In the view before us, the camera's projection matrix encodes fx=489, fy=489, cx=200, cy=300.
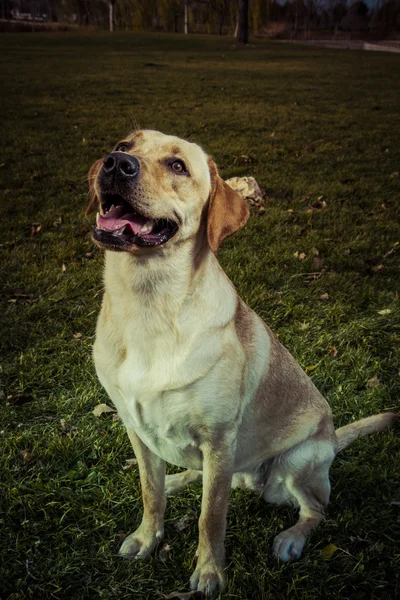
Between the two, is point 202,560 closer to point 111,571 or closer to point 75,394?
point 111,571

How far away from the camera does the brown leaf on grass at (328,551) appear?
2.48 meters

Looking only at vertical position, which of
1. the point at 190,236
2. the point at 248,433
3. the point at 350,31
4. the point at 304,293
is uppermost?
the point at 350,31

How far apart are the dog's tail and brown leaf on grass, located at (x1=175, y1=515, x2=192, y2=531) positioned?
972 millimetres

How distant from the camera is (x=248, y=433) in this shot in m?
2.41

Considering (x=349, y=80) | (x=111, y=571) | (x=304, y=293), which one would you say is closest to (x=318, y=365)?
(x=304, y=293)

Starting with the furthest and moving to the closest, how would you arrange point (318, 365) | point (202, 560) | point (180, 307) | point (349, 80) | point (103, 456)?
1. point (349, 80)
2. point (318, 365)
3. point (103, 456)
4. point (202, 560)
5. point (180, 307)

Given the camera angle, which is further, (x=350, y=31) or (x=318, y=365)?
(x=350, y=31)

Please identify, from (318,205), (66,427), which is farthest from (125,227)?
(318,205)

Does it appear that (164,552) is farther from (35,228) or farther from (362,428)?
(35,228)

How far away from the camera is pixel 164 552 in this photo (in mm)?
2545

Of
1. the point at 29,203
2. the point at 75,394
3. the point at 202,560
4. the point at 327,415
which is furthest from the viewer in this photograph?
the point at 29,203

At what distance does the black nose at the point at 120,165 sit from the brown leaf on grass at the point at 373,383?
245 cm

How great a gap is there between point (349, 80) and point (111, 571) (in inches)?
806

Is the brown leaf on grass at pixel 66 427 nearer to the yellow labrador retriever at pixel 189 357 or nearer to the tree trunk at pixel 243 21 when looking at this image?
the yellow labrador retriever at pixel 189 357
